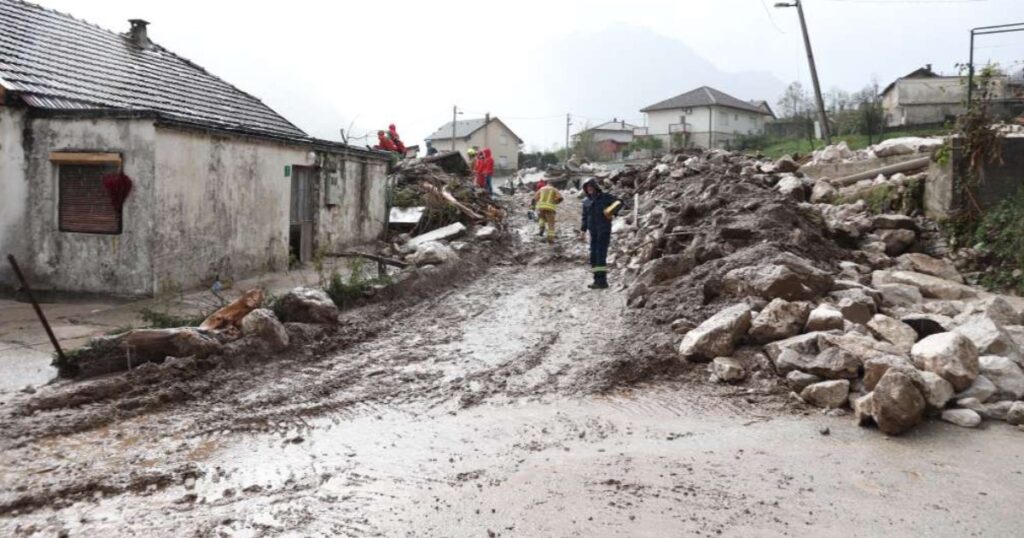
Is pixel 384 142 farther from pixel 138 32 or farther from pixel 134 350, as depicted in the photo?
pixel 134 350

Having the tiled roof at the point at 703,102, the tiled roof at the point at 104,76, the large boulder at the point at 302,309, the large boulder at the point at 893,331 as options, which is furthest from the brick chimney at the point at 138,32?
the tiled roof at the point at 703,102

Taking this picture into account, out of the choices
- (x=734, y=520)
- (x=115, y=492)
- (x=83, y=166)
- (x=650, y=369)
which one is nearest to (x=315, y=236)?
(x=83, y=166)

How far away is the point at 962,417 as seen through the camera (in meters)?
5.44

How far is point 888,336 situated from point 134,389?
678 cm

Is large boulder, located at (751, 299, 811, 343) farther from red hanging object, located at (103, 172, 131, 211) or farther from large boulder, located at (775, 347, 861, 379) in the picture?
red hanging object, located at (103, 172, 131, 211)

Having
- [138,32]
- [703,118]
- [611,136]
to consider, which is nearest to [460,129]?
[611,136]

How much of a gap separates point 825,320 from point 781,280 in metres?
1.01

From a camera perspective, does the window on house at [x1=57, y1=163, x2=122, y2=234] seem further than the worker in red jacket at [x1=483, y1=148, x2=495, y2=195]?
No

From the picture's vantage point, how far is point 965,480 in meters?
4.64

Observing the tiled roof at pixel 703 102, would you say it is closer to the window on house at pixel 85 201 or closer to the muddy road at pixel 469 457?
the window on house at pixel 85 201

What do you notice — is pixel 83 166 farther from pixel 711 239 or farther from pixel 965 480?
pixel 965 480

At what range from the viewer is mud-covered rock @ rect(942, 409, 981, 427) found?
541 centimetres

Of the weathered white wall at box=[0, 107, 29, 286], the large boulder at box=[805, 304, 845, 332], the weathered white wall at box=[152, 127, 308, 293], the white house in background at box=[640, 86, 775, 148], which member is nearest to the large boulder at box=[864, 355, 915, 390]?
the large boulder at box=[805, 304, 845, 332]

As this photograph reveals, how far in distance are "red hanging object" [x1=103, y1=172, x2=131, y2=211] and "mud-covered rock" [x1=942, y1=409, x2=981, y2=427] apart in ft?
33.2
